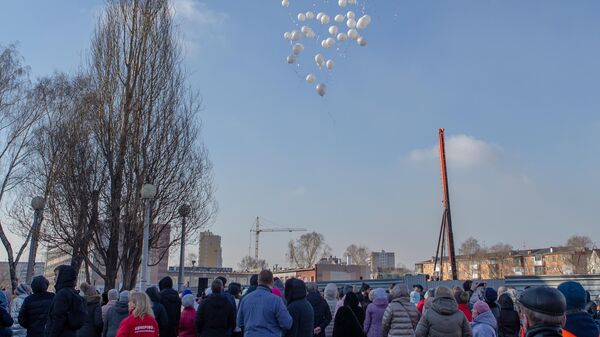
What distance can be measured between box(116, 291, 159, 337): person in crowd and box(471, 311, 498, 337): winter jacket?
13.5ft

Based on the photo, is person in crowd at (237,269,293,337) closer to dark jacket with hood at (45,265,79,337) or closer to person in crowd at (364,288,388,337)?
person in crowd at (364,288,388,337)

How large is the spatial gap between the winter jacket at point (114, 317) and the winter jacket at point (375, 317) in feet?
12.6

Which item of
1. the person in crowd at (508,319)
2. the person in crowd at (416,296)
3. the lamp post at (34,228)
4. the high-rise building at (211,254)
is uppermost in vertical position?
the high-rise building at (211,254)

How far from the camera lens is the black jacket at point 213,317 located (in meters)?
8.08

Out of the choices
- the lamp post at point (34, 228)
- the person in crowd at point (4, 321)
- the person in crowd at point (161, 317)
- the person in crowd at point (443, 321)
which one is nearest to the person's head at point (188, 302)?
the person in crowd at point (161, 317)

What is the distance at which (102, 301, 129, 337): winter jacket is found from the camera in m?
8.06

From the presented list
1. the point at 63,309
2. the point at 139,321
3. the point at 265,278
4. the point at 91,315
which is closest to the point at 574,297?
the point at 265,278

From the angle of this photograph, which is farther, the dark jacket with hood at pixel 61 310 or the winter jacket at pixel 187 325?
the winter jacket at pixel 187 325

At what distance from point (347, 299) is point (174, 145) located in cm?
1564

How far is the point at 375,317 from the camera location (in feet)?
29.2

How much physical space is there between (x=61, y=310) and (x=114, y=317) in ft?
3.19

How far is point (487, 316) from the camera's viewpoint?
7402 mm

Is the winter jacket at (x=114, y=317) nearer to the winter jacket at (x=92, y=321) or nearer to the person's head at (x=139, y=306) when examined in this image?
the winter jacket at (x=92, y=321)

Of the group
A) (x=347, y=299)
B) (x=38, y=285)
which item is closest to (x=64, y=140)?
(x=38, y=285)
